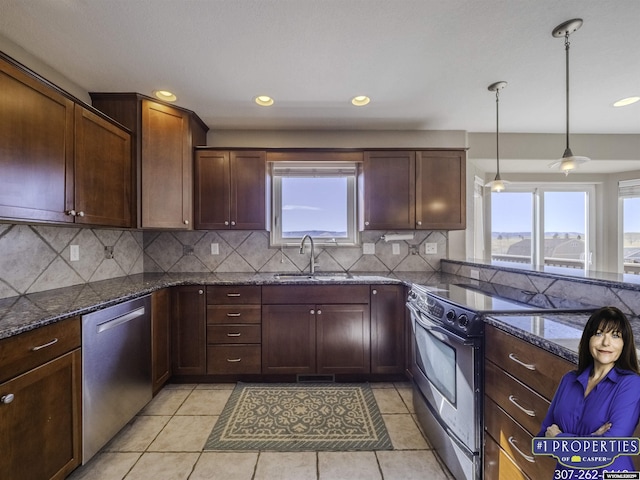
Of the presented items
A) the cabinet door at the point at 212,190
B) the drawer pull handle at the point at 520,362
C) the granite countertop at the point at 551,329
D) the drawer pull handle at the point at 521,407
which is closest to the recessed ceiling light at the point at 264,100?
the cabinet door at the point at 212,190

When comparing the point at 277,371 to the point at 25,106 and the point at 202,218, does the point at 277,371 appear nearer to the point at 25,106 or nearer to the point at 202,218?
the point at 202,218

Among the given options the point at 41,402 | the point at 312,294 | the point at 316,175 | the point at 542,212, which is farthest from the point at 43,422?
the point at 542,212

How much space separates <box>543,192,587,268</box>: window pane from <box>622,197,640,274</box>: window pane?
1.30 feet

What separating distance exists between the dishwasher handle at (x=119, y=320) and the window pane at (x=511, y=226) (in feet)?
12.8

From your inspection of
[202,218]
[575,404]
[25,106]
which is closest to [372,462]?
[575,404]

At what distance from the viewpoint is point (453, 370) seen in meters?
1.42

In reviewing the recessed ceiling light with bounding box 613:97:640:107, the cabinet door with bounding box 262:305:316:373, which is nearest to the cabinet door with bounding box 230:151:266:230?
the cabinet door with bounding box 262:305:316:373

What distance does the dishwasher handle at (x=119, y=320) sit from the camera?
62.1 inches

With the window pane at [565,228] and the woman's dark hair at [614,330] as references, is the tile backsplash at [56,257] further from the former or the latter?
the window pane at [565,228]

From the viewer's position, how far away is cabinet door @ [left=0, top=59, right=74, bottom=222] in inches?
51.9

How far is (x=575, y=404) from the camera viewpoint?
756mm

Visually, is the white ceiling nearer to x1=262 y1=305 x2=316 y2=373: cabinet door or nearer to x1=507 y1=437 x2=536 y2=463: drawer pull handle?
x1=262 y1=305 x2=316 y2=373: cabinet door

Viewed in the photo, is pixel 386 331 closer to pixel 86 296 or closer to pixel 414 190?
pixel 414 190

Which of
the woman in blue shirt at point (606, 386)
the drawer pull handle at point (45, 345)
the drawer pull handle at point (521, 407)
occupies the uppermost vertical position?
the woman in blue shirt at point (606, 386)
